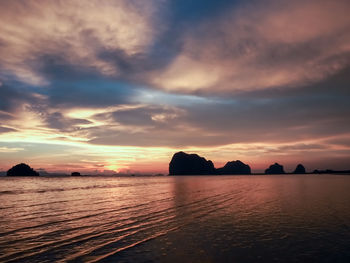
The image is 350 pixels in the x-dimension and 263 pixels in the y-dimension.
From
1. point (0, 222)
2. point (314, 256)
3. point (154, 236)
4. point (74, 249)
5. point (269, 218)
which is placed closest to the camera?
point (314, 256)

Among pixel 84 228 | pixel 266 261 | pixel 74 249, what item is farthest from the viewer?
pixel 84 228

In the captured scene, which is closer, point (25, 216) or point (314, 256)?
point (314, 256)

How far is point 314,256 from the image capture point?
40.5 ft

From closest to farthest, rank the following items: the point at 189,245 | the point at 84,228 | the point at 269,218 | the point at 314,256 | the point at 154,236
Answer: the point at 314,256
the point at 189,245
the point at 154,236
the point at 84,228
the point at 269,218

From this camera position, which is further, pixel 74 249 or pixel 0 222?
pixel 0 222

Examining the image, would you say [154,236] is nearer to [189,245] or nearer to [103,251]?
[189,245]

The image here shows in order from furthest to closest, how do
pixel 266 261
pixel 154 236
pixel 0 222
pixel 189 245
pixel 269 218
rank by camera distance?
pixel 269 218
pixel 0 222
pixel 154 236
pixel 189 245
pixel 266 261

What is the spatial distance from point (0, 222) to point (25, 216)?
3326mm

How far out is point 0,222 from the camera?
69.6 ft

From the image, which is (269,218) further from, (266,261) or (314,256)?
(266,261)

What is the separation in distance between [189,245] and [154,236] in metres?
2.98

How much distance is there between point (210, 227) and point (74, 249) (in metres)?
9.91

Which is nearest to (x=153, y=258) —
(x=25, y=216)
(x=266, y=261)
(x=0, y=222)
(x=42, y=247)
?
(x=266, y=261)

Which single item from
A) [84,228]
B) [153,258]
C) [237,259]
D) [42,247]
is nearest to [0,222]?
[84,228]
